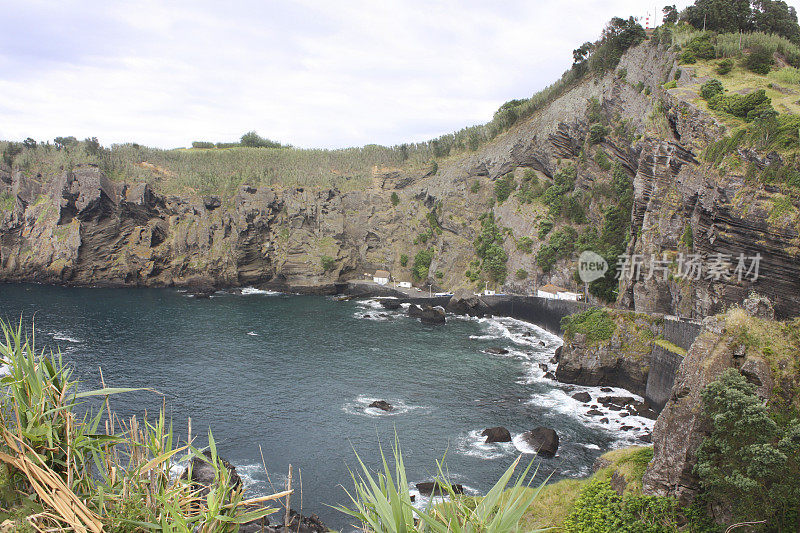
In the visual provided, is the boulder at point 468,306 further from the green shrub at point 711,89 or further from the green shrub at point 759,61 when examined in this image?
the green shrub at point 759,61

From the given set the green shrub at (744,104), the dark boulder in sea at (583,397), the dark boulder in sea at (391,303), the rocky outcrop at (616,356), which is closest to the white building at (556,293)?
the rocky outcrop at (616,356)

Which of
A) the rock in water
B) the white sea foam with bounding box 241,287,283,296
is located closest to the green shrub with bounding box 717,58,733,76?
the rock in water

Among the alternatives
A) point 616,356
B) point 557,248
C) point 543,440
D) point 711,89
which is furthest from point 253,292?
point 711,89

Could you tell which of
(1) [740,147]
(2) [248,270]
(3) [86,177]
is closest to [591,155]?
(1) [740,147]

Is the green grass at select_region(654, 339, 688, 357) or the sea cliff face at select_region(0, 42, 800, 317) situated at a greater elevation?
the sea cliff face at select_region(0, 42, 800, 317)

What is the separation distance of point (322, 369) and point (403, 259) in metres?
55.8

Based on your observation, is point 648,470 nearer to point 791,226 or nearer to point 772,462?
point 772,462

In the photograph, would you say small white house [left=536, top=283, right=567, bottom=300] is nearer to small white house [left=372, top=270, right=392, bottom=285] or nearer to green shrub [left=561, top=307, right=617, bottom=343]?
green shrub [left=561, top=307, right=617, bottom=343]

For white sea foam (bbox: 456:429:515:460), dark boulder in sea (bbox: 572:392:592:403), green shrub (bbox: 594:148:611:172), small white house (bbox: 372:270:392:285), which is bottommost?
white sea foam (bbox: 456:429:515:460)

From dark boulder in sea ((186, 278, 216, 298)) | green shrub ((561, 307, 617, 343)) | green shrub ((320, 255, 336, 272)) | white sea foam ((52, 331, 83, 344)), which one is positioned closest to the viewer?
→ green shrub ((561, 307, 617, 343))

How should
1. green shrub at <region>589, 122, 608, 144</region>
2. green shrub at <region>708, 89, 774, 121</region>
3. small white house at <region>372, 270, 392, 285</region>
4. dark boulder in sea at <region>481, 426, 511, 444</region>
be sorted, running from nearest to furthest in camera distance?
dark boulder in sea at <region>481, 426, 511, 444</region> < green shrub at <region>708, 89, 774, 121</region> < green shrub at <region>589, 122, 608, 144</region> < small white house at <region>372, 270, 392, 285</region>

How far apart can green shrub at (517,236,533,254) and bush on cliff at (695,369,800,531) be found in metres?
59.7

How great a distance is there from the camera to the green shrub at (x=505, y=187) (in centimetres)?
8812

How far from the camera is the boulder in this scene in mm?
74438
